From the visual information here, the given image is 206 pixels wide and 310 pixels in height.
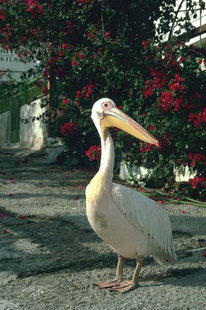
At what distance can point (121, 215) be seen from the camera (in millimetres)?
4082

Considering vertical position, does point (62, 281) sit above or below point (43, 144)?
below

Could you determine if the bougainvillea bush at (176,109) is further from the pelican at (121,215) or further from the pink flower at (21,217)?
the pelican at (121,215)

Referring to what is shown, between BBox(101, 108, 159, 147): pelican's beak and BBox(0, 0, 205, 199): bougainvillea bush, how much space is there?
123 inches

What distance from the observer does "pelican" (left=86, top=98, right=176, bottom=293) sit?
13.3ft

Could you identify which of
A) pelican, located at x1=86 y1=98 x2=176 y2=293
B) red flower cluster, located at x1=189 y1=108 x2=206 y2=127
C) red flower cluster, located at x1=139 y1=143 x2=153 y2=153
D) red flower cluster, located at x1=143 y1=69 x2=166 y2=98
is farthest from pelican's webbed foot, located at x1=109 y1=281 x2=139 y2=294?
red flower cluster, located at x1=143 y1=69 x2=166 y2=98

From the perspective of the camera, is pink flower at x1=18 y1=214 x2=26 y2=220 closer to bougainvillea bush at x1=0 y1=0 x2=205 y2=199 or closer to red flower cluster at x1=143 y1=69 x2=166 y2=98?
bougainvillea bush at x1=0 y1=0 x2=205 y2=199

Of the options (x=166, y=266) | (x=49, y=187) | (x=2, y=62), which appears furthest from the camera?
(x=2, y=62)

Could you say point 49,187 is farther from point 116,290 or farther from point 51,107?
point 116,290

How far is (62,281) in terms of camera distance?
14.3 feet

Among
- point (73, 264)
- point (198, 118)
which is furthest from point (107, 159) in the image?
point (198, 118)

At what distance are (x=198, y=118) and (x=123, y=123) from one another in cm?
315

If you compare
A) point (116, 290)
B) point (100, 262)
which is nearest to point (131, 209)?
point (116, 290)

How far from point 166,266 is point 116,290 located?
658 millimetres

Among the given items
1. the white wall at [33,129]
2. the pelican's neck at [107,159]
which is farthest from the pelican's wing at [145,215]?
the white wall at [33,129]
